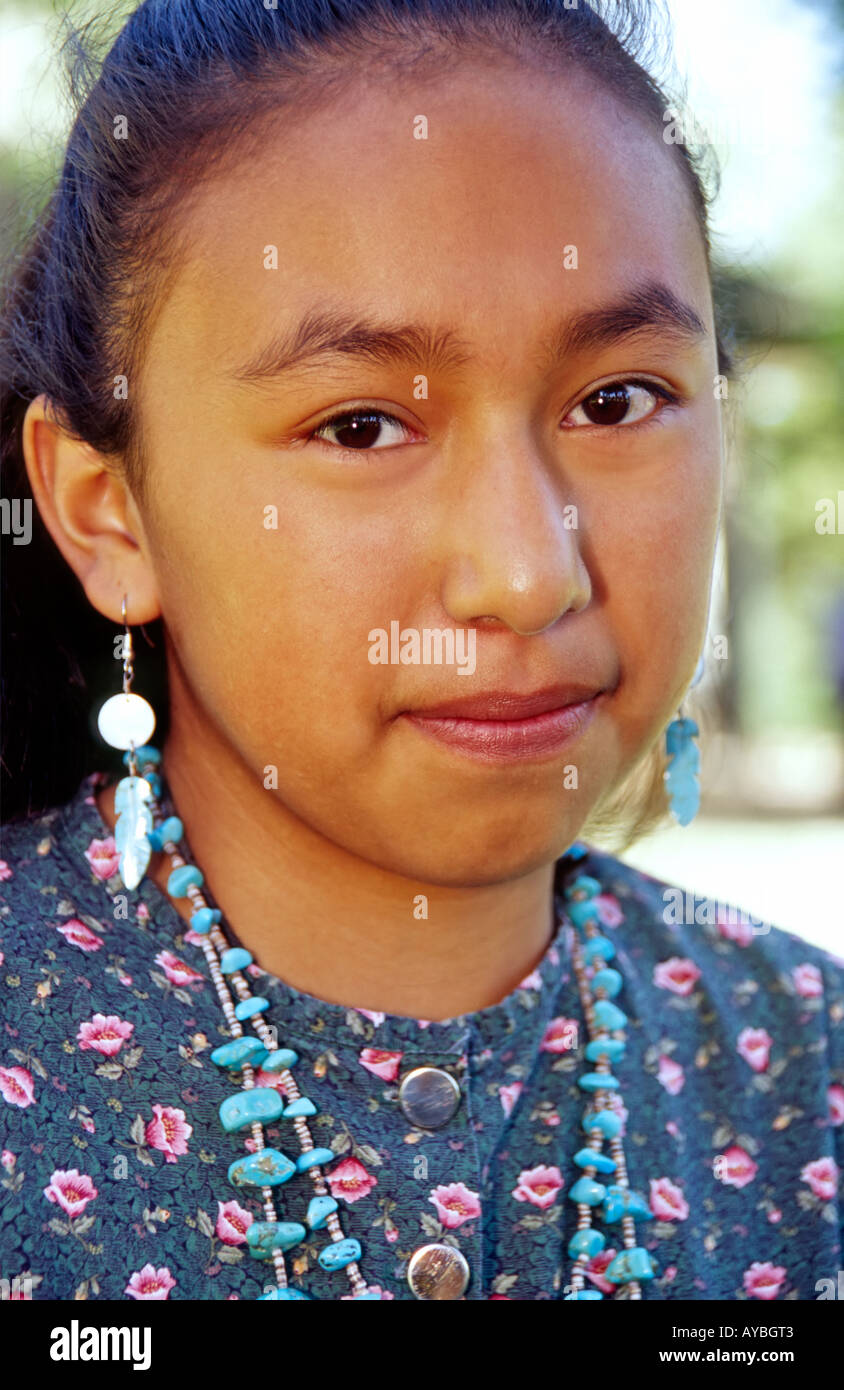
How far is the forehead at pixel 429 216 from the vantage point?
4.56ft

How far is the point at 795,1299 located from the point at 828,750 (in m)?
11.4

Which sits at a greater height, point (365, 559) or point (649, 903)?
point (365, 559)

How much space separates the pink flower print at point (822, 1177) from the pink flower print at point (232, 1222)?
2.52 feet

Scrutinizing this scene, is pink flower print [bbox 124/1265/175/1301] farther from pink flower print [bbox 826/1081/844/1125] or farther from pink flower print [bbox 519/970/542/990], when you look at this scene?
pink flower print [bbox 826/1081/844/1125]

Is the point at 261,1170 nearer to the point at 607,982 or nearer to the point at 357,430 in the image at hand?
the point at 607,982

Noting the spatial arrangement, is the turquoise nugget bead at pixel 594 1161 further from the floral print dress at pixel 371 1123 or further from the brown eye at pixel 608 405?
the brown eye at pixel 608 405

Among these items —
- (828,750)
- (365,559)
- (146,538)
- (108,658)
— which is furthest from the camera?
(828,750)

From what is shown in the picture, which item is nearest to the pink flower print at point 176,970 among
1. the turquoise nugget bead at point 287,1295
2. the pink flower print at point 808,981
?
the turquoise nugget bead at point 287,1295

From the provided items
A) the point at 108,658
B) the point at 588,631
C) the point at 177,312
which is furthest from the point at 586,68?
the point at 108,658

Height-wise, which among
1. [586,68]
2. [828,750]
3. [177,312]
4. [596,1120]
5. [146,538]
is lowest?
[596,1120]

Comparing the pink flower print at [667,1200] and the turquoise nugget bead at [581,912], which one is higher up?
the turquoise nugget bead at [581,912]

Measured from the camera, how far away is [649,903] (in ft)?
6.75

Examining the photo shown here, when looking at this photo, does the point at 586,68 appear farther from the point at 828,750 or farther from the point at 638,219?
the point at 828,750

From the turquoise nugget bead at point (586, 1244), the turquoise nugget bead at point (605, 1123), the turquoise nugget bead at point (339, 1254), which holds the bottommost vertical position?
the turquoise nugget bead at point (586, 1244)
